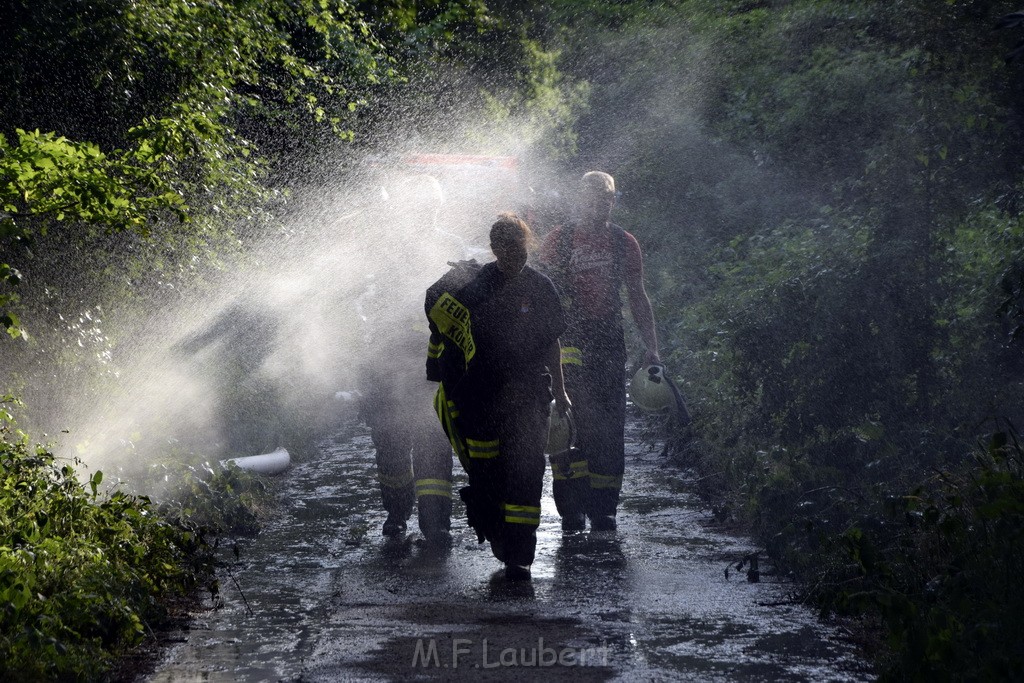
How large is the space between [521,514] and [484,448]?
38cm

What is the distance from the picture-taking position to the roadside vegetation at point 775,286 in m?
5.80

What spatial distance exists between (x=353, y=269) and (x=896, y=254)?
4014 mm

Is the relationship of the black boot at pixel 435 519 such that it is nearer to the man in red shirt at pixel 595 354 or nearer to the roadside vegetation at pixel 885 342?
the man in red shirt at pixel 595 354

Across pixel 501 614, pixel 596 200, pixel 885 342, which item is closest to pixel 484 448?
pixel 501 614

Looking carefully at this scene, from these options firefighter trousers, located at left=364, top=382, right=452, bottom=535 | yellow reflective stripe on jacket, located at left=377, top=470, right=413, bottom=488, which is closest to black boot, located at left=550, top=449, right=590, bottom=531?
firefighter trousers, located at left=364, top=382, right=452, bottom=535

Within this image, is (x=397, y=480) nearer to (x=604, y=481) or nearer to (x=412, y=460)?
(x=412, y=460)

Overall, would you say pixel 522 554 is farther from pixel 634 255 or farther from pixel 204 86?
pixel 204 86

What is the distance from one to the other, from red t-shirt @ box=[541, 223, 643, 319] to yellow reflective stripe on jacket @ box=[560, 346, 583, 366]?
210mm

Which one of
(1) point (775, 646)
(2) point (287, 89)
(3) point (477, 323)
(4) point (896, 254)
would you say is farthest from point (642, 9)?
(1) point (775, 646)

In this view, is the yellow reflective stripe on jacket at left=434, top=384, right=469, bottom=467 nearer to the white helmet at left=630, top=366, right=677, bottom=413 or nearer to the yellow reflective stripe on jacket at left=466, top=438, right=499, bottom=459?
the yellow reflective stripe on jacket at left=466, top=438, right=499, bottom=459

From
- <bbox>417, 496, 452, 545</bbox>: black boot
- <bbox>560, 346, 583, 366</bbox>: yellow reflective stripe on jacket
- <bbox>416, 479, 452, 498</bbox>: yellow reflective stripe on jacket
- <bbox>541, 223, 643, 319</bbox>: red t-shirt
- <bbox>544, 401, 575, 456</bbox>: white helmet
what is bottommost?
<bbox>417, 496, 452, 545</bbox>: black boot

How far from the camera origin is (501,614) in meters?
6.36

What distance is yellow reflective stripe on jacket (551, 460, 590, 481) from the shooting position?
8414 mm

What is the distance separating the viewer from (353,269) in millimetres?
10766
